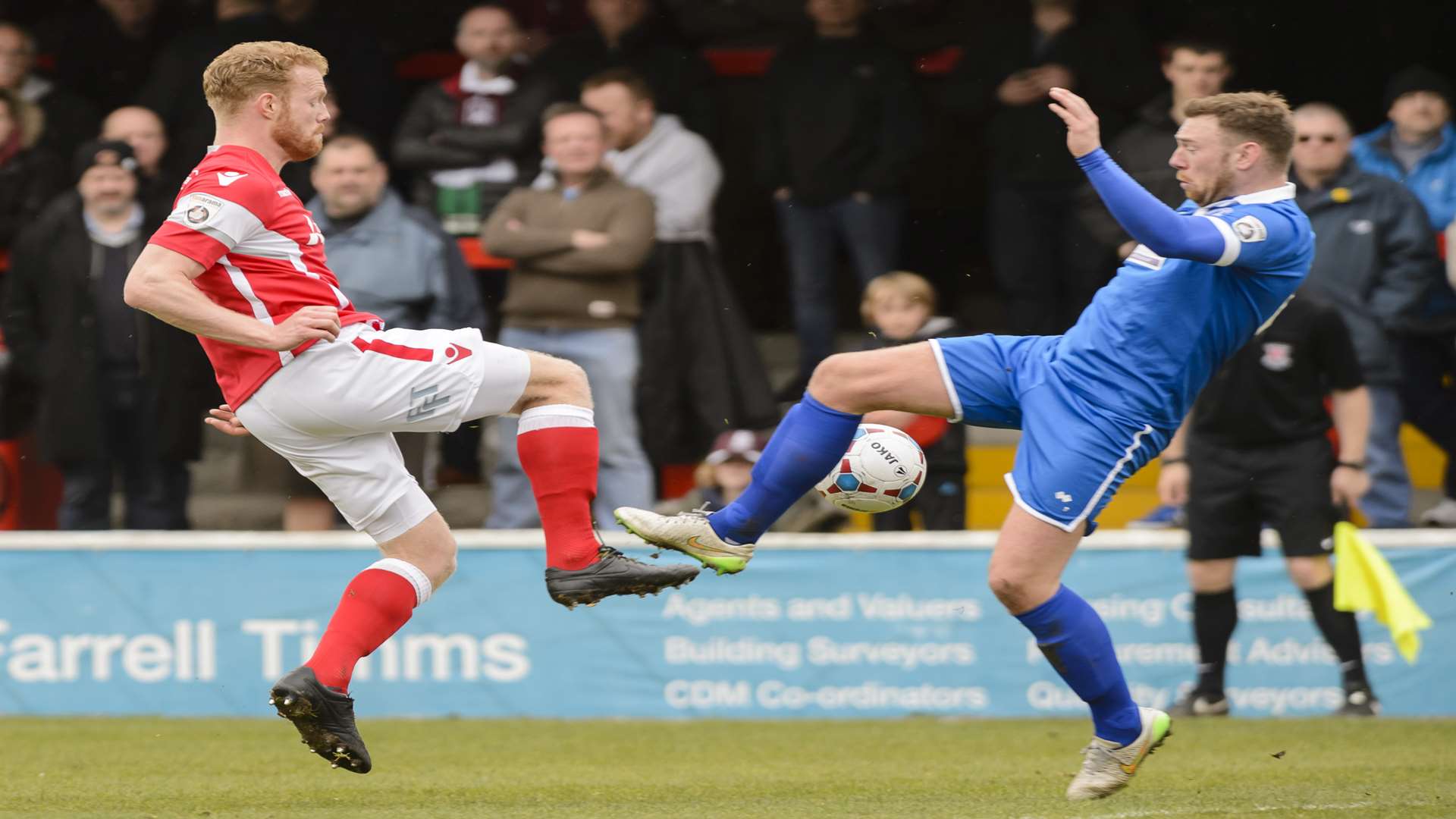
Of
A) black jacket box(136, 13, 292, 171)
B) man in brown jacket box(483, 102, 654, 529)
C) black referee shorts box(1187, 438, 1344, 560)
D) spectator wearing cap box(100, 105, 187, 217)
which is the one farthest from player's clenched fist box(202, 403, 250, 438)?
black jacket box(136, 13, 292, 171)

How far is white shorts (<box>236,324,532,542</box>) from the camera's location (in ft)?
17.1

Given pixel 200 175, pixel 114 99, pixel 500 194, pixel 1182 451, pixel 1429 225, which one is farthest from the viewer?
pixel 114 99

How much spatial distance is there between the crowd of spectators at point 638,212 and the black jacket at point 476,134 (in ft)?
0.04

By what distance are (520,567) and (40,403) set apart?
2.53 meters

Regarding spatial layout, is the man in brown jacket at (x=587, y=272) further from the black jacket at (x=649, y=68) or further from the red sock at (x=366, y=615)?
the red sock at (x=366, y=615)

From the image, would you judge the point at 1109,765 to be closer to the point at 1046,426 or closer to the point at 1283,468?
the point at 1046,426

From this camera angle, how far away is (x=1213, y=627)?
8070 millimetres

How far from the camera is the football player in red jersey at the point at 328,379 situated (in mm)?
5016

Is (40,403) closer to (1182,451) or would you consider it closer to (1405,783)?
(1182,451)

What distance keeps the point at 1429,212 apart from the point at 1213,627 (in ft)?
8.15

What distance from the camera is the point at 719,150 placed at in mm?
10180

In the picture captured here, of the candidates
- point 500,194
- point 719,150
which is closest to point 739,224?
point 719,150

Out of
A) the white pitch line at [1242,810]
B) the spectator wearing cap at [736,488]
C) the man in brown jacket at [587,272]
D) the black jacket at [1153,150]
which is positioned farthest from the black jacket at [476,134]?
the white pitch line at [1242,810]

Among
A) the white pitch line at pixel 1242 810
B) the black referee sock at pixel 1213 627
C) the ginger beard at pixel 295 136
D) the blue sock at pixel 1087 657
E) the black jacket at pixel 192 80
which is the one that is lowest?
the black referee sock at pixel 1213 627
